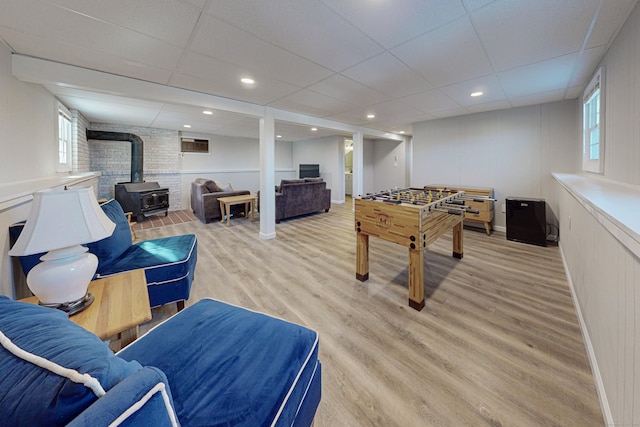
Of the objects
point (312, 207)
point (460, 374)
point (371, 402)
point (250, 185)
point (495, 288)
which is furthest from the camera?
point (250, 185)

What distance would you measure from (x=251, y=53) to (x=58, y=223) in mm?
1967

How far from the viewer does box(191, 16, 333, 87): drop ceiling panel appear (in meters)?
1.92

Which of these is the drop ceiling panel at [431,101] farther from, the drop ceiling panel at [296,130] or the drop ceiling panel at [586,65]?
the drop ceiling panel at [296,130]

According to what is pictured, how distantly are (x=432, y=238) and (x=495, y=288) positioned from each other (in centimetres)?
89

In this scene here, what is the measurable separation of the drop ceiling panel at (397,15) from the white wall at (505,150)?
3.51m

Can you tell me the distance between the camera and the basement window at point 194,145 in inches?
285

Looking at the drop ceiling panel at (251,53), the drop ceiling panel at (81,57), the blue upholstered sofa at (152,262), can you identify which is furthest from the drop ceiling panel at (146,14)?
the blue upholstered sofa at (152,262)

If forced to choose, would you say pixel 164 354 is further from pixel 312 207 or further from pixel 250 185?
pixel 250 185

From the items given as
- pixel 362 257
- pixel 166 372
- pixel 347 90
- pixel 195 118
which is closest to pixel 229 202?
pixel 195 118

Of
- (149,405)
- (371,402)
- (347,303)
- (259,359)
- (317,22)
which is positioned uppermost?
(317,22)

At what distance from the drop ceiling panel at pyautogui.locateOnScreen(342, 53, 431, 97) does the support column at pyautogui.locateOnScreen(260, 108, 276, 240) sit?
1.82 m

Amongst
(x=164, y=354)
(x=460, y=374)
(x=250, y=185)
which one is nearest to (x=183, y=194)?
(x=250, y=185)

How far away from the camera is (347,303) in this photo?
89.0 inches

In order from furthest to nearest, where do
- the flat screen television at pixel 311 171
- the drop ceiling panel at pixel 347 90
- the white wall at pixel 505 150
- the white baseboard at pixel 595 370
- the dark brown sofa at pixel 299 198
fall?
the flat screen television at pixel 311 171 → the dark brown sofa at pixel 299 198 → the white wall at pixel 505 150 → the drop ceiling panel at pixel 347 90 → the white baseboard at pixel 595 370
